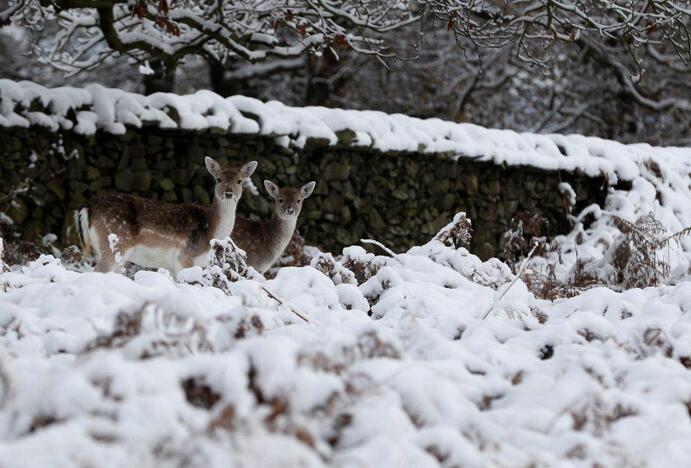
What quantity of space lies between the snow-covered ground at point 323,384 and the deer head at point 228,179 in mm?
3656

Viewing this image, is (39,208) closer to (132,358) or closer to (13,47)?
(132,358)

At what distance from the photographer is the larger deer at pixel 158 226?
7.09m

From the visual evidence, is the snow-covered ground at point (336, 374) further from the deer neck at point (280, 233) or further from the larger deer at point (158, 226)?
the deer neck at point (280, 233)

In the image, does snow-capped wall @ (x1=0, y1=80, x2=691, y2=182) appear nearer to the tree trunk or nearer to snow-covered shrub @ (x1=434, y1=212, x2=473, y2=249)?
snow-covered shrub @ (x1=434, y1=212, x2=473, y2=249)

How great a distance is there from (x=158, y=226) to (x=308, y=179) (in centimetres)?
257

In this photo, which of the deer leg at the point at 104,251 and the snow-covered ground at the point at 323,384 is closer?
the snow-covered ground at the point at 323,384

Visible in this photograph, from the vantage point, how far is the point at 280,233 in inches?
313

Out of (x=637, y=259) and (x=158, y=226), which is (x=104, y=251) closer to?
(x=158, y=226)

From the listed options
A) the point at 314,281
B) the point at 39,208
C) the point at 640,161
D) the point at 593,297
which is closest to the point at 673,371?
the point at 593,297

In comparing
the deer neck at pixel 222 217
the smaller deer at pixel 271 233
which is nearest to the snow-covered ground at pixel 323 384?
the deer neck at pixel 222 217

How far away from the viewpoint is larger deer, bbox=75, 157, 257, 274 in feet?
23.2

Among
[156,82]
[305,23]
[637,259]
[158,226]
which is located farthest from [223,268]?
[156,82]

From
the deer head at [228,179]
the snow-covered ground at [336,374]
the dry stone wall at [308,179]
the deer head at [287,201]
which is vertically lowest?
the dry stone wall at [308,179]

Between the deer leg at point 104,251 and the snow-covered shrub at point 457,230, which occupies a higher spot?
the snow-covered shrub at point 457,230
